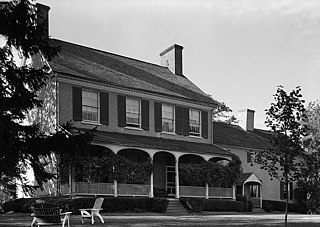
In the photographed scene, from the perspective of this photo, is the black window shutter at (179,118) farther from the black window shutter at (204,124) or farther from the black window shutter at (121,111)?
the black window shutter at (121,111)

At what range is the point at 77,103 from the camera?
26469 millimetres

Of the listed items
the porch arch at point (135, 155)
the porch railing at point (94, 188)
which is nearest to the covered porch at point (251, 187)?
the porch arch at point (135, 155)

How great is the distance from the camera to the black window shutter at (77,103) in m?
26.3

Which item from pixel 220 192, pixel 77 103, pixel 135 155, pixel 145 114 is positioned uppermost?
pixel 77 103

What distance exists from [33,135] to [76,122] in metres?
7.78

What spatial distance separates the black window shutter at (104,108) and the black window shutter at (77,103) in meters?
1.32

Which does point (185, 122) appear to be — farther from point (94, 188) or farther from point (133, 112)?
point (94, 188)

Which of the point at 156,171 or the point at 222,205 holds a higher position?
the point at 156,171

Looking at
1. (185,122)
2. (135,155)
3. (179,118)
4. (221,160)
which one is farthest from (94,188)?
(221,160)

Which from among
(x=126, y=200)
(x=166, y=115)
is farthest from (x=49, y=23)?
(x=126, y=200)

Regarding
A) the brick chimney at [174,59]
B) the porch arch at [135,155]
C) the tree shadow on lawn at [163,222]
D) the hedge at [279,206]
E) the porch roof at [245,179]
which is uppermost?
the brick chimney at [174,59]

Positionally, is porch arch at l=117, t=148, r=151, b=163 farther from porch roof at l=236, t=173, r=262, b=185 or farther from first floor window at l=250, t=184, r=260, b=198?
first floor window at l=250, t=184, r=260, b=198

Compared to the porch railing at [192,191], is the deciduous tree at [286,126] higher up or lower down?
higher up

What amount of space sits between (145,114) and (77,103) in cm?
430
